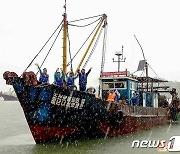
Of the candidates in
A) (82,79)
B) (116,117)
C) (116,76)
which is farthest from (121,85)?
(82,79)

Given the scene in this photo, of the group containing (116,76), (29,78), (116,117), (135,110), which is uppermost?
(116,76)

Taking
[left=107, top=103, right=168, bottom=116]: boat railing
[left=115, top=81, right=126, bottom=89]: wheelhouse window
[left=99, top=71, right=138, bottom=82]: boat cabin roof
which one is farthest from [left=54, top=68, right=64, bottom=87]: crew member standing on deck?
[left=115, top=81, right=126, bottom=89]: wheelhouse window

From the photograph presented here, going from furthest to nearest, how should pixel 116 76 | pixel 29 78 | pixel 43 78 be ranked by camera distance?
pixel 116 76 < pixel 43 78 < pixel 29 78

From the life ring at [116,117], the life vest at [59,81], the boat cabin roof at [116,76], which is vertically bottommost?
the life ring at [116,117]

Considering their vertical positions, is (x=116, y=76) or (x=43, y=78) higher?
(x=116, y=76)

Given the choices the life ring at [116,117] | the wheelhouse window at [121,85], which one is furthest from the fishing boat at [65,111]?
the wheelhouse window at [121,85]

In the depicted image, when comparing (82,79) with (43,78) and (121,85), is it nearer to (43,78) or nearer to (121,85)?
(43,78)

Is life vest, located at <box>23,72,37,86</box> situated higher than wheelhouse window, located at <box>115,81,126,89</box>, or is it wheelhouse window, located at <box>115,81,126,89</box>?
life vest, located at <box>23,72,37,86</box>

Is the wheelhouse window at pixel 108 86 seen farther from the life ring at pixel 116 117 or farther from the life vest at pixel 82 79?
the life vest at pixel 82 79

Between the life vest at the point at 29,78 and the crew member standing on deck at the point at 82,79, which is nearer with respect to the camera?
the life vest at the point at 29,78

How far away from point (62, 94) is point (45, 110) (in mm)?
909

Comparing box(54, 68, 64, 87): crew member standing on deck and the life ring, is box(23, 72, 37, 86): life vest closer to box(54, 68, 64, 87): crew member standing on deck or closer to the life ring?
box(54, 68, 64, 87): crew member standing on deck

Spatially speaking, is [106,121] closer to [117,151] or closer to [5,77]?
[117,151]

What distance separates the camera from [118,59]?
831 inches
